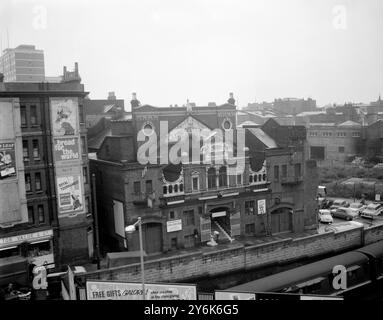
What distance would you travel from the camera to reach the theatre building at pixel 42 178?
83.4 feet

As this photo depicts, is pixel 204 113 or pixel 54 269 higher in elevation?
pixel 204 113

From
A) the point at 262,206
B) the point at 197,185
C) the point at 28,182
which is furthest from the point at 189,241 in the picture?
the point at 28,182

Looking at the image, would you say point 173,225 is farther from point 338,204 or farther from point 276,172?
point 338,204

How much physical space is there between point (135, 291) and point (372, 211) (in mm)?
27051

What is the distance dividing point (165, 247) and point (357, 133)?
125 ft

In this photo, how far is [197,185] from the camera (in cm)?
3070

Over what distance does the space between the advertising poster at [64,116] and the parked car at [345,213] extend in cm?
2452

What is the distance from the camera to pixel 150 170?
95.0 feet

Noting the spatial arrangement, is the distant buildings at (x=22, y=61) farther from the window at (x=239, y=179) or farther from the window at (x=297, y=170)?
the window at (x=297, y=170)

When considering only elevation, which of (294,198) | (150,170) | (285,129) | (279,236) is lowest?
(279,236)

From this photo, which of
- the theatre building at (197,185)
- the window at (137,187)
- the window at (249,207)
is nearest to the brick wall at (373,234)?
the theatre building at (197,185)

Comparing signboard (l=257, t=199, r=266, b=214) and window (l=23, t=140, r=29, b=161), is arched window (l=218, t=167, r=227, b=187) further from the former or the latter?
window (l=23, t=140, r=29, b=161)
